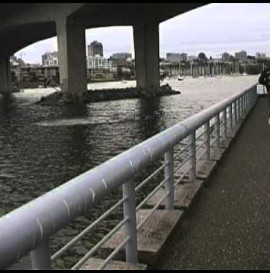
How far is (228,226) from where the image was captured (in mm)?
5723

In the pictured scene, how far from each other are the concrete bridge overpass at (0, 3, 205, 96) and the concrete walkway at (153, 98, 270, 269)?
43.5 m

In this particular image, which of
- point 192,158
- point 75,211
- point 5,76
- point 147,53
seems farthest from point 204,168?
point 5,76

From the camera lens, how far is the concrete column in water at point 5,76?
97250 millimetres

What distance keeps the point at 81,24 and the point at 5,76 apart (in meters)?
49.2

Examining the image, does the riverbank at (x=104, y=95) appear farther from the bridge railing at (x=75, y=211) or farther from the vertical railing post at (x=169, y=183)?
the bridge railing at (x=75, y=211)

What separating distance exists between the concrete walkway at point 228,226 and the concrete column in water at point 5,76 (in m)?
92.0

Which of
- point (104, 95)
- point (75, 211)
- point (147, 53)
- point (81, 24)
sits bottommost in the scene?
point (104, 95)

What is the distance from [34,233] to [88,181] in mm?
886

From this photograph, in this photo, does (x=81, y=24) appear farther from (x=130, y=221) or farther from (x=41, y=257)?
(x=41, y=257)

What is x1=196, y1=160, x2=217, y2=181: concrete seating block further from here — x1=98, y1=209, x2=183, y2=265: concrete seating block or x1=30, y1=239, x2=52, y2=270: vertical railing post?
x1=30, y1=239, x2=52, y2=270: vertical railing post

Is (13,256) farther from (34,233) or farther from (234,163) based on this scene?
(234,163)

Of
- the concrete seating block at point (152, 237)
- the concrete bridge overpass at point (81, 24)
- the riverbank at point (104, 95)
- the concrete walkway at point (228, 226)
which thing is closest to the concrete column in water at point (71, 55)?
the concrete bridge overpass at point (81, 24)

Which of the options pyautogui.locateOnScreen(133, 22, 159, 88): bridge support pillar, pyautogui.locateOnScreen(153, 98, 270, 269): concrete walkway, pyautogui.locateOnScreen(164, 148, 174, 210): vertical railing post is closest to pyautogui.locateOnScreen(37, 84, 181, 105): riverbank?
pyautogui.locateOnScreen(133, 22, 159, 88): bridge support pillar

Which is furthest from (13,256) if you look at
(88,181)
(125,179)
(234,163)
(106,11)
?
(106,11)
